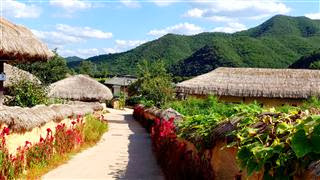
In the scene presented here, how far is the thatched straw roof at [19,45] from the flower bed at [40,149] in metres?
1.61

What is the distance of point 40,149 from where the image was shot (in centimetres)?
974

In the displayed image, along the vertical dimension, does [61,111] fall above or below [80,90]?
below

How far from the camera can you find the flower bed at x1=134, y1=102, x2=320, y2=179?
3.18 meters

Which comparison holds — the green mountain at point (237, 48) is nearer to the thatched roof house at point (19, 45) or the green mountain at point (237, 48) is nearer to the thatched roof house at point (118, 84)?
the thatched roof house at point (118, 84)

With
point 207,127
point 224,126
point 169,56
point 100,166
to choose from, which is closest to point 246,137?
point 224,126

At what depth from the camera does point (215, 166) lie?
6.64m

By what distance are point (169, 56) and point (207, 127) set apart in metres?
94.7

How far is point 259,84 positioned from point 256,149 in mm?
28460

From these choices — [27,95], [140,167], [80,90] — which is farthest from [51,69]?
[140,167]

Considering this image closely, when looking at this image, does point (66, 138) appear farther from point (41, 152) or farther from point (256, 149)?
point (256, 149)

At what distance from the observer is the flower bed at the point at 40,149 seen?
742 centimetres

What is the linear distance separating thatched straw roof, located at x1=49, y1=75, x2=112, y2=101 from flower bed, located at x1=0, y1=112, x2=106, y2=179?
72.9 feet

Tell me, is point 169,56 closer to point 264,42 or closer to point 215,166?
point 264,42

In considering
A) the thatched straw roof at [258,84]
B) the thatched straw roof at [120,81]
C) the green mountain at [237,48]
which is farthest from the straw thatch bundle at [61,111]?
the thatched straw roof at [120,81]
